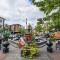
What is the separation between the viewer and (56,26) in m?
7.48

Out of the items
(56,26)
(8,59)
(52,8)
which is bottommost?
(8,59)

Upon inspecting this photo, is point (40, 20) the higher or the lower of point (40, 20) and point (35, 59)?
the higher

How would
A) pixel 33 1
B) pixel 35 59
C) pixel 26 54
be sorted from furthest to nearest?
pixel 35 59
pixel 26 54
pixel 33 1

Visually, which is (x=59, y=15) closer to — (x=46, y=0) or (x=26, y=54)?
(x=46, y=0)

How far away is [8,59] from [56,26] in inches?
417

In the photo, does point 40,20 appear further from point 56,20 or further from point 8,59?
point 8,59

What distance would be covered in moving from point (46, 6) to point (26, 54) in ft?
25.9

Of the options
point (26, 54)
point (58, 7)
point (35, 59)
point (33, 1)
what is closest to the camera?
point (58, 7)

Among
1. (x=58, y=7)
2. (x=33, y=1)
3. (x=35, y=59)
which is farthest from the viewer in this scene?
(x=35, y=59)

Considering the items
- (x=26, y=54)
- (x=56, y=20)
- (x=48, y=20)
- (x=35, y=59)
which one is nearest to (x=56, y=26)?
(x=56, y=20)

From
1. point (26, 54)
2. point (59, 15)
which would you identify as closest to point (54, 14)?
point (59, 15)

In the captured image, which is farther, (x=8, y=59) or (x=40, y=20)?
(x=8, y=59)

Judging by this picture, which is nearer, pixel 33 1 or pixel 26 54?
pixel 33 1

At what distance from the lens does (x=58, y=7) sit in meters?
7.19
